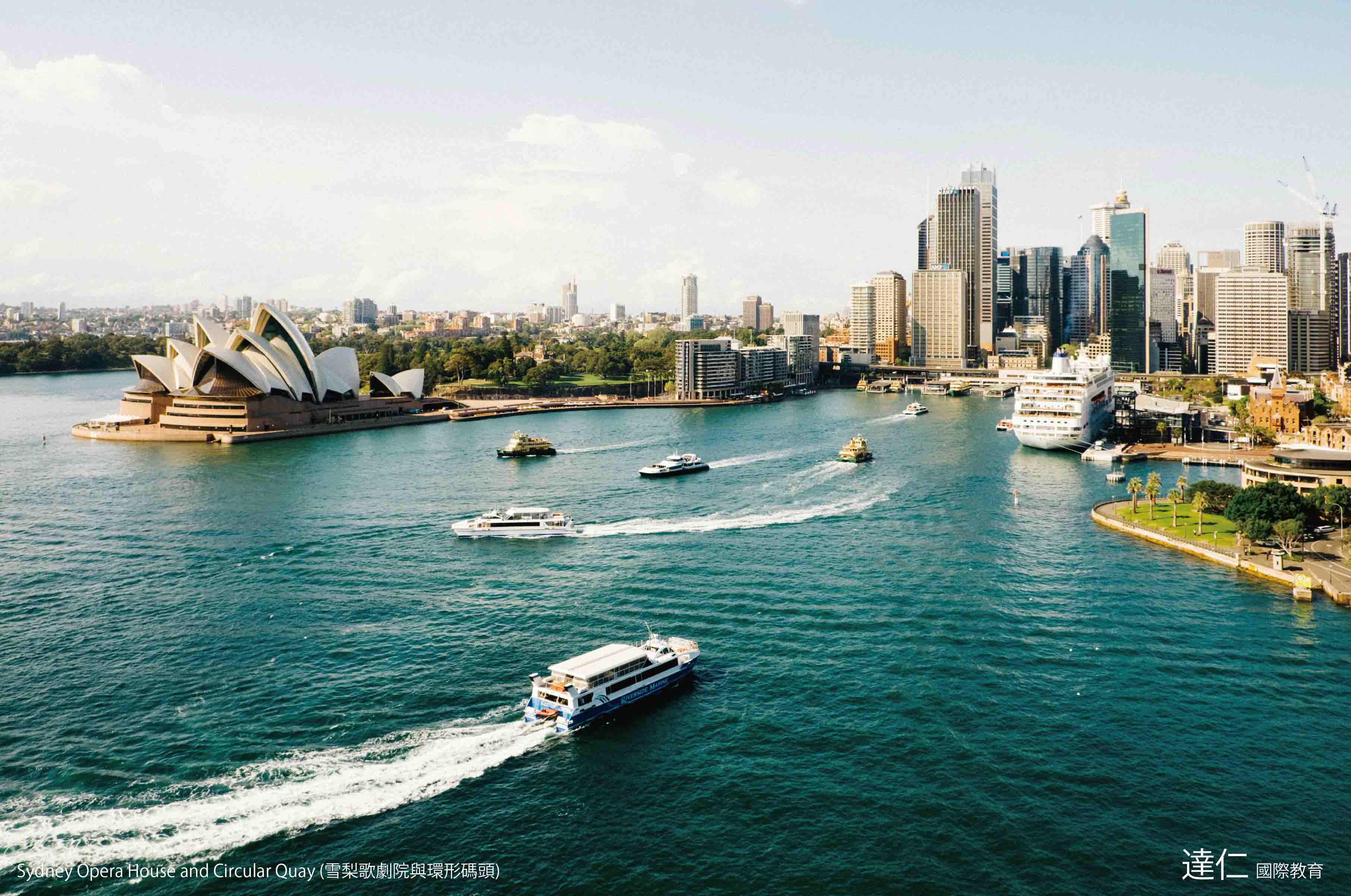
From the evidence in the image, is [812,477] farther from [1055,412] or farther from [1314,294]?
[1314,294]

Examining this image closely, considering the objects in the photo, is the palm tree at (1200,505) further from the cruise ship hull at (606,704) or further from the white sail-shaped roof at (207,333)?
the white sail-shaped roof at (207,333)

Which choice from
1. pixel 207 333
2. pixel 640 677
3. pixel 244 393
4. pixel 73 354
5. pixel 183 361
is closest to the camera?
pixel 640 677

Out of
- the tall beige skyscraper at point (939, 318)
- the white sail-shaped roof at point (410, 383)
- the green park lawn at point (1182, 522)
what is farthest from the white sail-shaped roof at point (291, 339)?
the tall beige skyscraper at point (939, 318)

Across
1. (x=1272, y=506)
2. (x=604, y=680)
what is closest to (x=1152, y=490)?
(x=1272, y=506)

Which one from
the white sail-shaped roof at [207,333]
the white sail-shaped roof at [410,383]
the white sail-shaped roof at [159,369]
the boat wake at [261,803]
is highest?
the white sail-shaped roof at [207,333]

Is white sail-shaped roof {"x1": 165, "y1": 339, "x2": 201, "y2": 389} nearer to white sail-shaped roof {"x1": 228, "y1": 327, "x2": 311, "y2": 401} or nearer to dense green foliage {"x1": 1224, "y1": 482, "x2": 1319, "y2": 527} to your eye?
white sail-shaped roof {"x1": 228, "y1": 327, "x2": 311, "y2": 401}

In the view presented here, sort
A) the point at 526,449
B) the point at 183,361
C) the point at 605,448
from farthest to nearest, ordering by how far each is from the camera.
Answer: the point at 183,361 → the point at 605,448 → the point at 526,449
